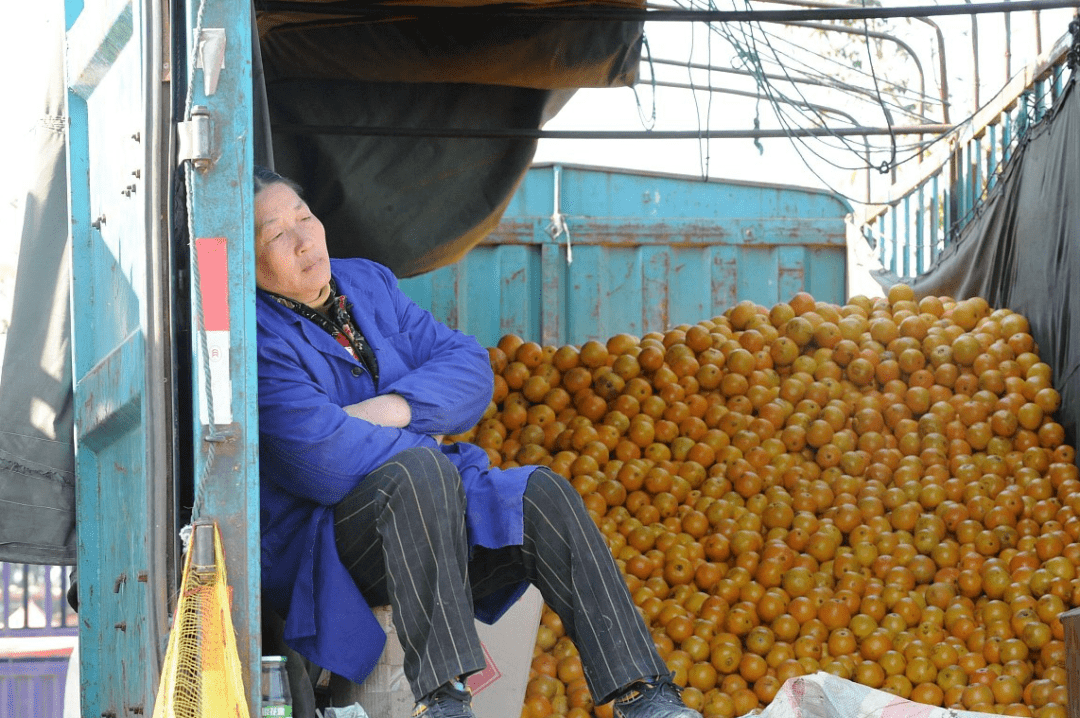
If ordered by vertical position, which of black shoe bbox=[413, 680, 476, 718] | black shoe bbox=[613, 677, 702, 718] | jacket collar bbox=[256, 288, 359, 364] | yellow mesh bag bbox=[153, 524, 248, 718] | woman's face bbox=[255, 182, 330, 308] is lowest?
black shoe bbox=[613, 677, 702, 718]

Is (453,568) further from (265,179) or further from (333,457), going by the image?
(265,179)

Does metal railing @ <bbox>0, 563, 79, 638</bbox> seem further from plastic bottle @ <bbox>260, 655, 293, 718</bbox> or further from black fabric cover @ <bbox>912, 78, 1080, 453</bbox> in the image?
black fabric cover @ <bbox>912, 78, 1080, 453</bbox>

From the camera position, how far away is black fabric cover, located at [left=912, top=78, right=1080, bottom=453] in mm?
4461

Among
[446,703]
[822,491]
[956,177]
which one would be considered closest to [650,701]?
[446,703]

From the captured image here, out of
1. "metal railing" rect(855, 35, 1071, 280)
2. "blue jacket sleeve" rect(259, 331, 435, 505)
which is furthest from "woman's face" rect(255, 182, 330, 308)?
"metal railing" rect(855, 35, 1071, 280)

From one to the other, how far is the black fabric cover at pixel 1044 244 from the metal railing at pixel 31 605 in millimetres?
4487

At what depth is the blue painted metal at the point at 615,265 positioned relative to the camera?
20.0 ft

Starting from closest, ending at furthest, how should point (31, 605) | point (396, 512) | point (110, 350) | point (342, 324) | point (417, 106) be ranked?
1. point (396, 512)
2. point (342, 324)
3. point (110, 350)
4. point (417, 106)
5. point (31, 605)

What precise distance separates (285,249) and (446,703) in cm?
100

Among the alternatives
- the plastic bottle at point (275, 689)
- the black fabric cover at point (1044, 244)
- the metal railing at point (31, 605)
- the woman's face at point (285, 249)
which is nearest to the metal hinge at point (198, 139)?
the woman's face at point (285, 249)

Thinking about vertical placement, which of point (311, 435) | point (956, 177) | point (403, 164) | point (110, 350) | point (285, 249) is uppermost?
point (956, 177)

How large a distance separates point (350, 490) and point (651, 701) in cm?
71

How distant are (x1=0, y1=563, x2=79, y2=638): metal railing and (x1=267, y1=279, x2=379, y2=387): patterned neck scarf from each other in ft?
12.1

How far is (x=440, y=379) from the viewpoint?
2.57m
